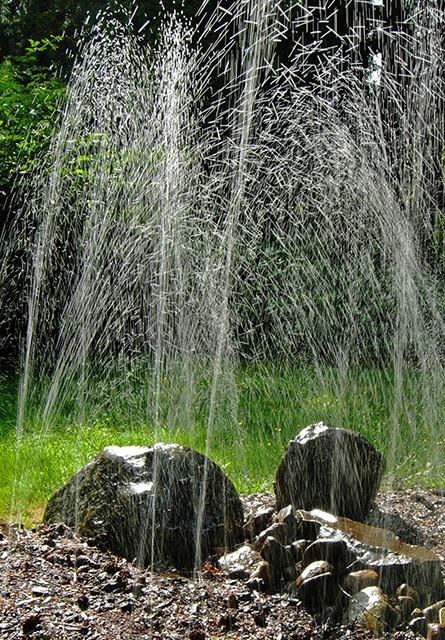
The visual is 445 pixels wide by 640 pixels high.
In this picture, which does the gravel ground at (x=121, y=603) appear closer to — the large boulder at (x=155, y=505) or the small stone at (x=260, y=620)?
the small stone at (x=260, y=620)

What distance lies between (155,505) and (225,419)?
128 inches

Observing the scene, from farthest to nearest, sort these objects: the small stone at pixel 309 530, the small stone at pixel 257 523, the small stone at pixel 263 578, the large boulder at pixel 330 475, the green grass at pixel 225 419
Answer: the green grass at pixel 225 419 < the large boulder at pixel 330 475 < the small stone at pixel 257 523 < the small stone at pixel 309 530 < the small stone at pixel 263 578

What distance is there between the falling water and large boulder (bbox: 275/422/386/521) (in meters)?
1.66

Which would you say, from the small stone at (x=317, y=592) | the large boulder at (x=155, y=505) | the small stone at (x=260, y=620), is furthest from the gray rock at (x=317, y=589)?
the large boulder at (x=155, y=505)

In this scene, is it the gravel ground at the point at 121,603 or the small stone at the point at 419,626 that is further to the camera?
the small stone at the point at 419,626

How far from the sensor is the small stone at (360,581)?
3.27 metres

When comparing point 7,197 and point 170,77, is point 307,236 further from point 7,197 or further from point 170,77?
point 7,197

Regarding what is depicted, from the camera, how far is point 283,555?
353 cm

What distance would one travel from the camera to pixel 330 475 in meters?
4.31

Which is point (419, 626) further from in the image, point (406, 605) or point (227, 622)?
point (227, 622)

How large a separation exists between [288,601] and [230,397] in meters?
4.44

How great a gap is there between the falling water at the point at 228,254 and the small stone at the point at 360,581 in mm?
2704

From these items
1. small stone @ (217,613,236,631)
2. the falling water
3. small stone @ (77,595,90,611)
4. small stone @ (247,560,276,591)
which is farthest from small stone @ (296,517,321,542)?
the falling water

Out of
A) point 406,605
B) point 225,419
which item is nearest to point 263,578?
point 406,605
